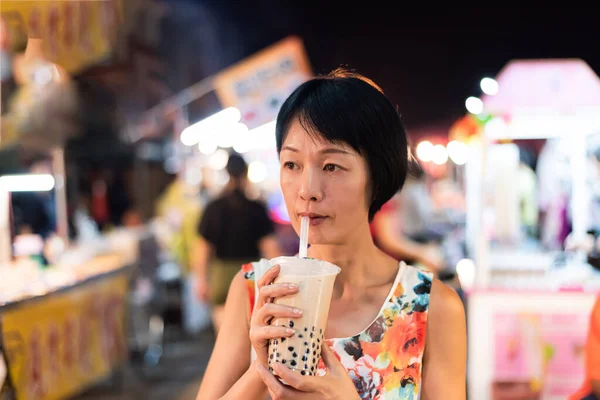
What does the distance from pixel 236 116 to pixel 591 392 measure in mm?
7826

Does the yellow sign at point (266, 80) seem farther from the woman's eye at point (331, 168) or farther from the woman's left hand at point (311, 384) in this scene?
the woman's left hand at point (311, 384)

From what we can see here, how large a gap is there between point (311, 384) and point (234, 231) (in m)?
4.13

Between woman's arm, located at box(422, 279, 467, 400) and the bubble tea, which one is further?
woman's arm, located at box(422, 279, 467, 400)

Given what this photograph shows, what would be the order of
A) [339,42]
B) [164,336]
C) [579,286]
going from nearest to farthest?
[579,286]
[339,42]
[164,336]

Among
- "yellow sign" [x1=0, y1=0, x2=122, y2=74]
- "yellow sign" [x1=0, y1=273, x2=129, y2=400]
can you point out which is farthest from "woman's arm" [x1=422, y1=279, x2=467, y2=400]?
"yellow sign" [x1=0, y1=0, x2=122, y2=74]

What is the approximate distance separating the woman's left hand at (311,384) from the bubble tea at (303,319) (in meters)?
0.02

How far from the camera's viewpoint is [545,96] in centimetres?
453

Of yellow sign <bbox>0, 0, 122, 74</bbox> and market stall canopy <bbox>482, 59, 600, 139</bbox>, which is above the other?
yellow sign <bbox>0, 0, 122, 74</bbox>

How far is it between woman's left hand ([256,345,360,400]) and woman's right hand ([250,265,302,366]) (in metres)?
0.04

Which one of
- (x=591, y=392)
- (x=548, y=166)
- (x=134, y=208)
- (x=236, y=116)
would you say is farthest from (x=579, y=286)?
(x=134, y=208)

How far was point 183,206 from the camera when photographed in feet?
24.8

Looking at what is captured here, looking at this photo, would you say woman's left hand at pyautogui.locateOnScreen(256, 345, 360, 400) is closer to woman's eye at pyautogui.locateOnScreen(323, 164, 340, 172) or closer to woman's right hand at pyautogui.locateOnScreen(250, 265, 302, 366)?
woman's right hand at pyautogui.locateOnScreen(250, 265, 302, 366)

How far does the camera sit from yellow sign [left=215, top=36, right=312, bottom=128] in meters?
6.04

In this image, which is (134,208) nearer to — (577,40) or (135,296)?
(135,296)
